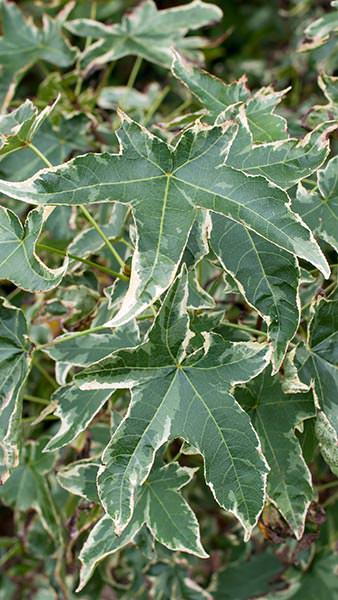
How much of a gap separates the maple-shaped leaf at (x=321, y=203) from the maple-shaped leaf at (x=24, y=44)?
78cm

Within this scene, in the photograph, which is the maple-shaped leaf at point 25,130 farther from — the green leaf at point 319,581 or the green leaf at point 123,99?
the green leaf at point 319,581

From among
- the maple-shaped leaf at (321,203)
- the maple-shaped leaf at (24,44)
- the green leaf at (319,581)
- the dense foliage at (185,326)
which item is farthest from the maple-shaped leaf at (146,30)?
the green leaf at (319,581)

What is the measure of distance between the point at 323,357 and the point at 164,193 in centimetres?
31

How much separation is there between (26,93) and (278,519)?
1.83m

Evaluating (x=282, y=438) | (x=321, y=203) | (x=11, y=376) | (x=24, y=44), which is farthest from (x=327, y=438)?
(x=24, y=44)

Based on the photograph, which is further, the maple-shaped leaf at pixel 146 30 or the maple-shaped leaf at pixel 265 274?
the maple-shaped leaf at pixel 146 30

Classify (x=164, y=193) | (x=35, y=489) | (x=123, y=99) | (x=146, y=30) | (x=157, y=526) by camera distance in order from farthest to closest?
(x=123, y=99) → (x=146, y=30) → (x=35, y=489) → (x=157, y=526) → (x=164, y=193)

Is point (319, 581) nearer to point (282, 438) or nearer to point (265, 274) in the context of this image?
point (282, 438)

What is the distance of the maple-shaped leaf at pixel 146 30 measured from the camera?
172 centimetres

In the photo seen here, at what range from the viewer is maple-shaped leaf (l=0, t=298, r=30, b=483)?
1162 mm

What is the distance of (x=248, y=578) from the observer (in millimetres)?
1747

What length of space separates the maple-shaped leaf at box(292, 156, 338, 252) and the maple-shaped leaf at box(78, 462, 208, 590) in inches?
15.4

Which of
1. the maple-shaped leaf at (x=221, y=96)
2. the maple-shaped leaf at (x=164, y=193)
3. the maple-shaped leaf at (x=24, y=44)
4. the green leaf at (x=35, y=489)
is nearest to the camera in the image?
the maple-shaped leaf at (x=164, y=193)

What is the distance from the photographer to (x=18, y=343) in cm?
121
